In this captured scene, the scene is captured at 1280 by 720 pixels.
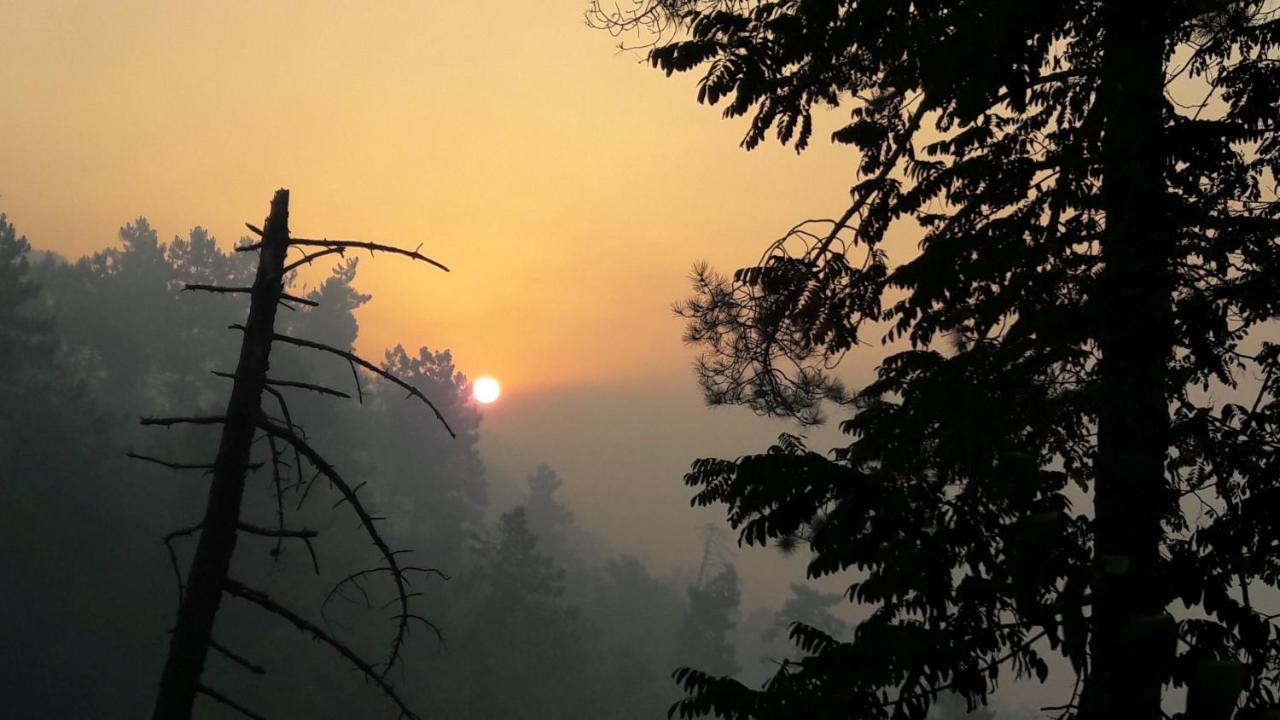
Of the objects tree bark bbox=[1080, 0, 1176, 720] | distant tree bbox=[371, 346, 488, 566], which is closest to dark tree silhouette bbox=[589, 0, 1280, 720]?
tree bark bbox=[1080, 0, 1176, 720]

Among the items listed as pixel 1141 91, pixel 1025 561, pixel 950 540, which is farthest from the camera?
pixel 1141 91

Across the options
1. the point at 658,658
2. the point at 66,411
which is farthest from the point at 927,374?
the point at 658,658

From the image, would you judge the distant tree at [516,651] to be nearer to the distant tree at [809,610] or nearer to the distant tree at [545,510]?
the distant tree at [809,610]

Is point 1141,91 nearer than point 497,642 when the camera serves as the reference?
Yes

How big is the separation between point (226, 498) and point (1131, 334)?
231 inches

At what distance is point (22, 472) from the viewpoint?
43.5 m

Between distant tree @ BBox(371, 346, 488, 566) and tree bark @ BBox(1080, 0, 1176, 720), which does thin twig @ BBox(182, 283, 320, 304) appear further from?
distant tree @ BBox(371, 346, 488, 566)

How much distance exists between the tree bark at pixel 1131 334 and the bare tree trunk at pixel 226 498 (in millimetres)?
5279

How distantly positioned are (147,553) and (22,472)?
7.02m

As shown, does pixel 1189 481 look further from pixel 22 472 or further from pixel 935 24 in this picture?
pixel 22 472

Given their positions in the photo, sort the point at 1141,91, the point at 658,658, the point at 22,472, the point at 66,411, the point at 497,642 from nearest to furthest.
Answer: the point at 1141,91, the point at 22,472, the point at 66,411, the point at 497,642, the point at 658,658

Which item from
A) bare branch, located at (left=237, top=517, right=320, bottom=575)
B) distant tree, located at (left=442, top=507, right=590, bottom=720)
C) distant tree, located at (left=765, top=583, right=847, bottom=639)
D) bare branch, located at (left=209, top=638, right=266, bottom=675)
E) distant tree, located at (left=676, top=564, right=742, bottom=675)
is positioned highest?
distant tree, located at (left=765, top=583, right=847, bottom=639)

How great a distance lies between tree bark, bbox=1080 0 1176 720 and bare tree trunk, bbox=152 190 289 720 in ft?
17.3

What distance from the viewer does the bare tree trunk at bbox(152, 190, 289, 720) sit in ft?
20.1
